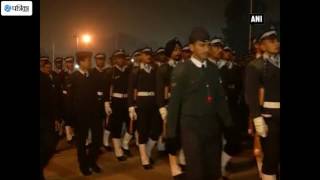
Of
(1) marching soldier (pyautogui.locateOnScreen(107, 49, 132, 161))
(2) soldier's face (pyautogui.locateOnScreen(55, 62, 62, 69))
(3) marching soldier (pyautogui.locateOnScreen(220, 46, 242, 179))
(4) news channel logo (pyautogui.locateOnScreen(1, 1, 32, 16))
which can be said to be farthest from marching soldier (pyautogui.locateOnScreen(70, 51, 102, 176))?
(2) soldier's face (pyautogui.locateOnScreen(55, 62, 62, 69))

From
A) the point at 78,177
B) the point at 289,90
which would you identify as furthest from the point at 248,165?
the point at 289,90

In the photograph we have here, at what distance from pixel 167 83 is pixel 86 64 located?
1.24 m

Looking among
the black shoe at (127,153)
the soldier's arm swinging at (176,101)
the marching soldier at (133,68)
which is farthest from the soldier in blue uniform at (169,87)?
the black shoe at (127,153)

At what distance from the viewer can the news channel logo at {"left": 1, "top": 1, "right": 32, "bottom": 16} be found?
3.91 m

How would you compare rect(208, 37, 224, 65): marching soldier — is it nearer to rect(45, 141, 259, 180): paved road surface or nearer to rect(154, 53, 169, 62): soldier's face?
rect(154, 53, 169, 62): soldier's face

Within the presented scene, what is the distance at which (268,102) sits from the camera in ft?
17.4

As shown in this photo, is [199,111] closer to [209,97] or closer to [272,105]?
[209,97]

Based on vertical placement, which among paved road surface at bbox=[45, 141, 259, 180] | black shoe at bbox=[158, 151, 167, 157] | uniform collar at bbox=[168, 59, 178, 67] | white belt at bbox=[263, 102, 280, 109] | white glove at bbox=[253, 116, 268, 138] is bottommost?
paved road surface at bbox=[45, 141, 259, 180]

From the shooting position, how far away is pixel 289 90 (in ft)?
13.7

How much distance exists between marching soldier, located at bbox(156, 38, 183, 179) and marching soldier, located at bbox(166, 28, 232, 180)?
1.29 m

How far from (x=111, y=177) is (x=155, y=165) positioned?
98 centimetres

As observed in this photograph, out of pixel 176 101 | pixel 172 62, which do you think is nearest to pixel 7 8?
pixel 176 101

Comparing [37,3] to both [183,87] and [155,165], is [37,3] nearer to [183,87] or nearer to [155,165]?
[183,87]

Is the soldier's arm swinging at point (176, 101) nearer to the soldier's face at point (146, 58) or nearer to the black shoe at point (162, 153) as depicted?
the soldier's face at point (146, 58)
